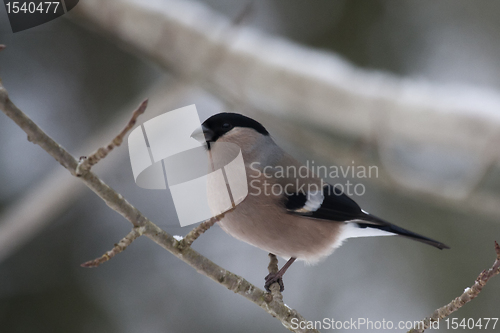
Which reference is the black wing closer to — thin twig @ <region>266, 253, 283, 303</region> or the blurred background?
thin twig @ <region>266, 253, 283, 303</region>

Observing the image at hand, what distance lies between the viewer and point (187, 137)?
154 centimetres

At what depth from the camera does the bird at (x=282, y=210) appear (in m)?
1.89

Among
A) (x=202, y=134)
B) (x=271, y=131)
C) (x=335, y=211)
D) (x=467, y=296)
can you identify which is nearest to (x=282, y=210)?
(x=335, y=211)

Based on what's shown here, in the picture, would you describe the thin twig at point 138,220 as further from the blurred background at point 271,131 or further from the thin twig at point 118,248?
the blurred background at point 271,131

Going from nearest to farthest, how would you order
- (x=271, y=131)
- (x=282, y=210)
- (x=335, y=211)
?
(x=282, y=210)
(x=335, y=211)
(x=271, y=131)

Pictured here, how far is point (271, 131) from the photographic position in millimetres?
3555

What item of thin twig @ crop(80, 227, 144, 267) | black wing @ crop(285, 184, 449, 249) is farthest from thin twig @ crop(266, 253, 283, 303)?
thin twig @ crop(80, 227, 144, 267)

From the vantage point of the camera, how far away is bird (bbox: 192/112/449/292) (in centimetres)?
189

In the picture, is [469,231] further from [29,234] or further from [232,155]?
[29,234]

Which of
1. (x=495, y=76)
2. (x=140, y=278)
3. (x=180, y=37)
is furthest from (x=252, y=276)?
(x=495, y=76)

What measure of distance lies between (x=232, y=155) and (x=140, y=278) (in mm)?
2953
